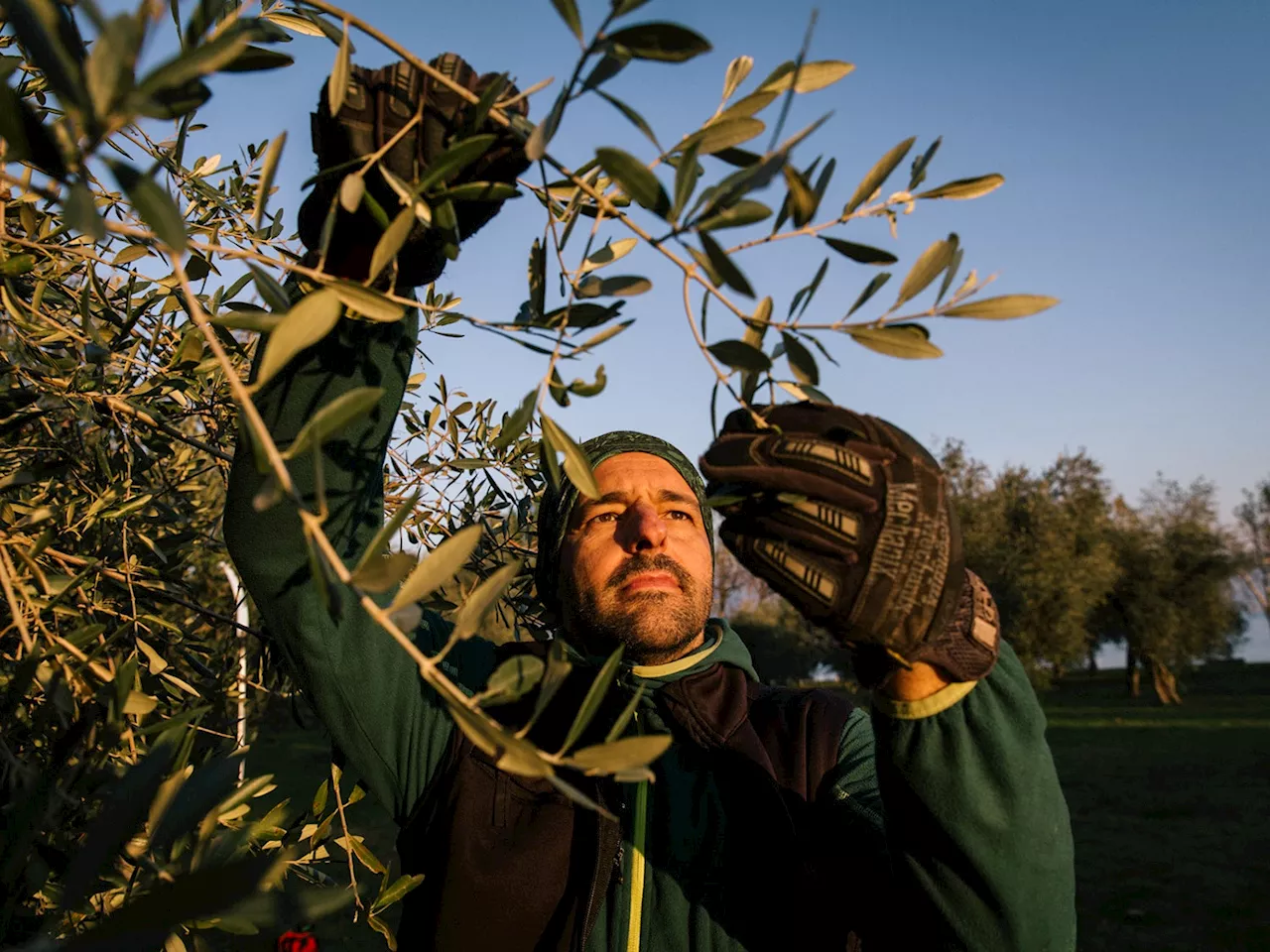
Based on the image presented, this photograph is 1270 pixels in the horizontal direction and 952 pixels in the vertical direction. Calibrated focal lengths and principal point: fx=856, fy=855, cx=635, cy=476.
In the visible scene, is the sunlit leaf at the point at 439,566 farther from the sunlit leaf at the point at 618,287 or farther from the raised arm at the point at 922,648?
the raised arm at the point at 922,648

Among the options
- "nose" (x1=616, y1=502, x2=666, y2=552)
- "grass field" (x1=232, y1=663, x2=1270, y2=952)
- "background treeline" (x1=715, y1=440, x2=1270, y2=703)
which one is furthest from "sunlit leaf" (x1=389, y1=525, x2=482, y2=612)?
"background treeline" (x1=715, y1=440, x2=1270, y2=703)

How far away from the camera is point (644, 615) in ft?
9.33

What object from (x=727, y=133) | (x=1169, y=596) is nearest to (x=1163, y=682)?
(x=1169, y=596)

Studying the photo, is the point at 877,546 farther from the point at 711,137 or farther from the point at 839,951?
the point at 839,951

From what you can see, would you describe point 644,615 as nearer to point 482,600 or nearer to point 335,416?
point 482,600

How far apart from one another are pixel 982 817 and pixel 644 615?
144 centimetres

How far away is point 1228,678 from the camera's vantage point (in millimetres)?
41125

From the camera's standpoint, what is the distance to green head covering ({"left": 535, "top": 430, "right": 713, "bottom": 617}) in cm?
314

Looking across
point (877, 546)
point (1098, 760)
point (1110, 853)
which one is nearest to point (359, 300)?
point (877, 546)

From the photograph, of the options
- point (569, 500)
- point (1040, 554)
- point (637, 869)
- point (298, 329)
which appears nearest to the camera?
point (298, 329)

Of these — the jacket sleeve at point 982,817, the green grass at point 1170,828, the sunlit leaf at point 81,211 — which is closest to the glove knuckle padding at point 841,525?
the jacket sleeve at point 982,817

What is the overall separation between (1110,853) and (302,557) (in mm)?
13032

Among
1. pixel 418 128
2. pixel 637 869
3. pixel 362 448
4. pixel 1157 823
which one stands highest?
pixel 418 128

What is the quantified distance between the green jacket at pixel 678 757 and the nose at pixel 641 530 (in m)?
0.42
